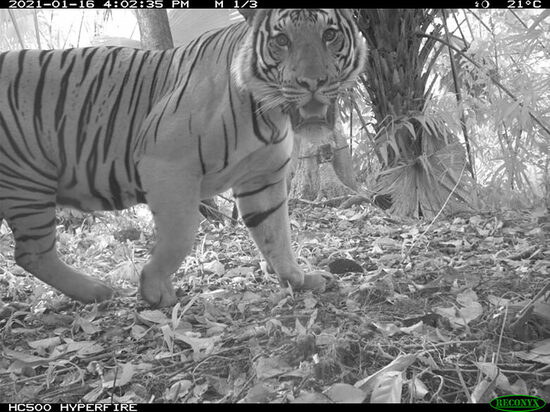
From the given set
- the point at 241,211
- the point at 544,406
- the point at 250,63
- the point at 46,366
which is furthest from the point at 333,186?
the point at 544,406

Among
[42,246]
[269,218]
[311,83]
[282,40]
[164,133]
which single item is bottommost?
[42,246]

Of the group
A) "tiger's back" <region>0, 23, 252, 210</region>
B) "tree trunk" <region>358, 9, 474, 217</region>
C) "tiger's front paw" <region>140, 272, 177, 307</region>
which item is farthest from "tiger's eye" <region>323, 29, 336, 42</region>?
"tree trunk" <region>358, 9, 474, 217</region>

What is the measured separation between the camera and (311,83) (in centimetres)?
229

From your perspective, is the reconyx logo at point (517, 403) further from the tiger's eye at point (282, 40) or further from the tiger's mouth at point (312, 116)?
the tiger's eye at point (282, 40)

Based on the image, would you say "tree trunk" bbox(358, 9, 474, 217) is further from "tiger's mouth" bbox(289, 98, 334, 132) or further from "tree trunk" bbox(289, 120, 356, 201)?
"tiger's mouth" bbox(289, 98, 334, 132)

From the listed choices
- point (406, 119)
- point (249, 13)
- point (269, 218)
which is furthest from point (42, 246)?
point (406, 119)

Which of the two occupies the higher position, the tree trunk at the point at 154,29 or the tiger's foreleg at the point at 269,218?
the tree trunk at the point at 154,29

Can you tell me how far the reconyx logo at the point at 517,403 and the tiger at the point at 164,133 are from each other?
Result: 4.03ft

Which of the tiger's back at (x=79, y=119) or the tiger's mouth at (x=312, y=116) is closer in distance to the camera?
the tiger's mouth at (x=312, y=116)

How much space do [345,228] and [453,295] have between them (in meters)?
1.95

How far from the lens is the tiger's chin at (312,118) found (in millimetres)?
2346

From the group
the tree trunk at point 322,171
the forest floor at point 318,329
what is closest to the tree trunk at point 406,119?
the forest floor at point 318,329

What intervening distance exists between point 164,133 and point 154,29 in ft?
7.75

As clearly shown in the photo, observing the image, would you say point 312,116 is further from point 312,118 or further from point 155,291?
point 155,291
